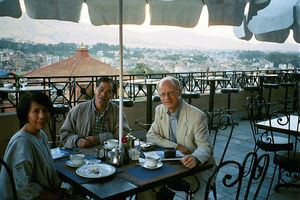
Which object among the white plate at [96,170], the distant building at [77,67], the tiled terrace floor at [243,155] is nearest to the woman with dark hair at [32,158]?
the white plate at [96,170]

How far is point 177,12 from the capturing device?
3.05m

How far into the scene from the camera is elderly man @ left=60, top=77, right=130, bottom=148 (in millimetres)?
2697

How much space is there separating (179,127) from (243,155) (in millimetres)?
2782

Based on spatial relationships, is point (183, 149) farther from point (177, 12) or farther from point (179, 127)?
point (177, 12)

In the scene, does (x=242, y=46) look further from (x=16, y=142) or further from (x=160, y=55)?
(x=16, y=142)

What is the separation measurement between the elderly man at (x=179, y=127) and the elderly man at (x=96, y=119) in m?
0.43

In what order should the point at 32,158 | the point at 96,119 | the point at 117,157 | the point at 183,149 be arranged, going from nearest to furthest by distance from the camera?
the point at 32,158 < the point at 117,157 < the point at 183,149 < the point at 96,119

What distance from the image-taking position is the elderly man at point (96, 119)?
2.70m

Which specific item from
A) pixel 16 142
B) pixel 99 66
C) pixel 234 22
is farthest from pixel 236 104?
pixel 99 66

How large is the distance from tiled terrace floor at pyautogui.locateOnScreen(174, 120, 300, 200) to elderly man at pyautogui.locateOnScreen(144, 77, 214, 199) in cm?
96

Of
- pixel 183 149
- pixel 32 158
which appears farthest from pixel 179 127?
pixel 32 158

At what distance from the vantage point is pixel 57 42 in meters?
7.72

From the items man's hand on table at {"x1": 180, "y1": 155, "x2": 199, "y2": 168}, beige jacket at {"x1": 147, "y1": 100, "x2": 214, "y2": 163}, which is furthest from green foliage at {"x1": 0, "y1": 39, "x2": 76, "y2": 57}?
man's hand on table at {"x1": 180, "y1": 155, "x2": 199, "y2": 168}

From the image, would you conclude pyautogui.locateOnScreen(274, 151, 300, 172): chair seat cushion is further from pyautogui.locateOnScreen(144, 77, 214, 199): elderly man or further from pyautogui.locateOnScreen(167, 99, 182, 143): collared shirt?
pyautogui.locateOnScreen(167, 99, 182, 143): collared shirt
